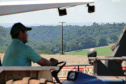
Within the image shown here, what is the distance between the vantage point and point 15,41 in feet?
16.6

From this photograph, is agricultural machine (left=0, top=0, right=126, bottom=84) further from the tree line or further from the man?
the tree line

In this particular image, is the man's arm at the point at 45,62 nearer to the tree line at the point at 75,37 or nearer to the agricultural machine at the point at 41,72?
the agricultural machine at the point at 41,72

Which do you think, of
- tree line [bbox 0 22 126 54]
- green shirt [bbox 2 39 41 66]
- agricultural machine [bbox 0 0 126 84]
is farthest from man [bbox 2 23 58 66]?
tree line [bbox 0 22 126 54]

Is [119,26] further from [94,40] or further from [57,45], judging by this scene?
[57,45]

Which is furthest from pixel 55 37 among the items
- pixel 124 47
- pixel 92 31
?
pixel 124 47

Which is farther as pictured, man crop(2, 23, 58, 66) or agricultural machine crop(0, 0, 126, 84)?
man crop(2, 23, 58, 66)

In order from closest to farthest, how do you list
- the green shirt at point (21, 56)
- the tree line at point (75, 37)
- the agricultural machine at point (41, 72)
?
the agricultural machine at point (41, 72) < the green shirt at point (21, 56) < the tree line at point (75, 37)

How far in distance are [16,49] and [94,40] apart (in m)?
115

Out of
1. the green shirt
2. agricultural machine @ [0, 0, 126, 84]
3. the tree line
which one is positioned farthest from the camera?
the tree line

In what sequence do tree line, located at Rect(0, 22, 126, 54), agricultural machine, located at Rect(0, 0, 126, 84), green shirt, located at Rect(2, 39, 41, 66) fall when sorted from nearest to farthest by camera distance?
agricultural machine, located at Rect(0, 0, 126, 84)
green shirt, located at Rect(2, 39, 41, 66)
tree line, located at Rect(0, 22, 126, 54)

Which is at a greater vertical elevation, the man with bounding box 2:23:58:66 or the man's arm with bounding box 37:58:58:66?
the man with bounding box 2:23:58:66

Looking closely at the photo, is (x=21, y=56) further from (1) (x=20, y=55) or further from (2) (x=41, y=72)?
(2) (x=41, y=72)

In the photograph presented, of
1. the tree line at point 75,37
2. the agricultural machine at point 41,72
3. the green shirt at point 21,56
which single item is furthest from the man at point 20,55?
the tree line at point 75,37

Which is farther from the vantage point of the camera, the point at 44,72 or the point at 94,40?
the point at 94,40
